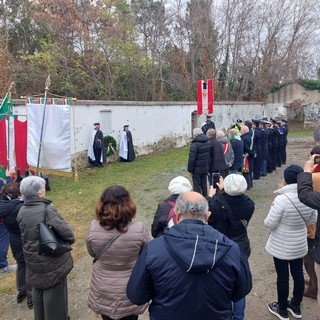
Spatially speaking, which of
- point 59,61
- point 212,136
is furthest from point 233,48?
point 212,136

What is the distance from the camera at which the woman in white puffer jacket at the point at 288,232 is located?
136 inches

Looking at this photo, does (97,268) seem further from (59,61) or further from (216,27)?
(216,27)

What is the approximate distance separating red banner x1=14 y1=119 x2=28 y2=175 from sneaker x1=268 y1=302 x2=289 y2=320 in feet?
19.4

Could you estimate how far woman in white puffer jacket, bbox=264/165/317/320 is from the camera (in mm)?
3461

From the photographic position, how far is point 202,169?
7.76 metres

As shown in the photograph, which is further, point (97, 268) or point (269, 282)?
point (269, 282)

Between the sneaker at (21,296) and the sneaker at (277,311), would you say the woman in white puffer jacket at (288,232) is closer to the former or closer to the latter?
the sneaker at (277,311)

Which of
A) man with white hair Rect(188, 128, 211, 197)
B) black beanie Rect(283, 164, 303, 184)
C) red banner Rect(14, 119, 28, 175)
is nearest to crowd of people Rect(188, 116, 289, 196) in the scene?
man with white hair Rect(188, 128, 211, 197)

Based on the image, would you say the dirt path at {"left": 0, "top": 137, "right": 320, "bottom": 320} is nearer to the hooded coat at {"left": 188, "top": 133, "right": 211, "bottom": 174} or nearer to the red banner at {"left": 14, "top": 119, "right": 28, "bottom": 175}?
the hooded coat at {"left": 188, "top": 133, "right": 211, "bottom": 174}

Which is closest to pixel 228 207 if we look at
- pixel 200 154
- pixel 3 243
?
pixel 3 243

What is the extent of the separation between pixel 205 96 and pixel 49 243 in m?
15.3

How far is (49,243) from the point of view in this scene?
2.97 meters

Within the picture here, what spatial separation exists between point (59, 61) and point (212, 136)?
48.9ft

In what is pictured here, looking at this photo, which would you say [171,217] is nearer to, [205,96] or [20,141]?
[20,141]
